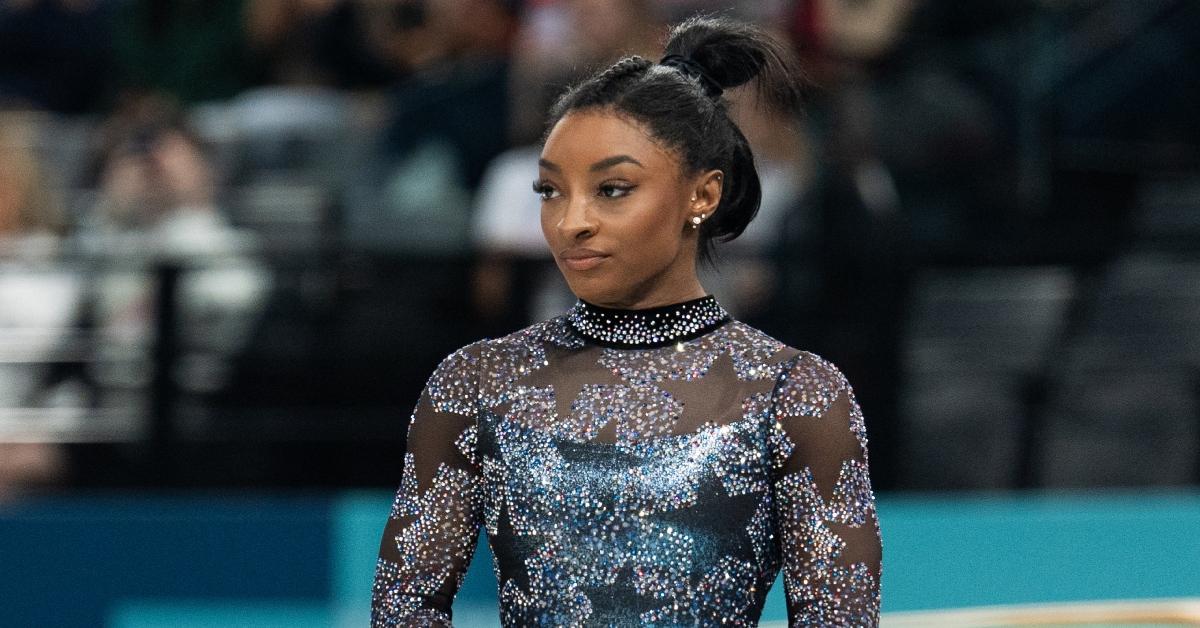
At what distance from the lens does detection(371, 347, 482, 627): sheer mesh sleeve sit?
1.29 meters

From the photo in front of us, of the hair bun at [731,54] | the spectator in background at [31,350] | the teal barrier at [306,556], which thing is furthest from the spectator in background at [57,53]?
the hair bun at [731,54]

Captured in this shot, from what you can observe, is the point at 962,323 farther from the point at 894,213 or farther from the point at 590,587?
the point at 590,587

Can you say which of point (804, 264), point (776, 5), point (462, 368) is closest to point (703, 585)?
point (462, 368)

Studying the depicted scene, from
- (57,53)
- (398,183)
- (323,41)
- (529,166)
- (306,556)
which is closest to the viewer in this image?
(306,556)

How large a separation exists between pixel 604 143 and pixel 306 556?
6.81 feet

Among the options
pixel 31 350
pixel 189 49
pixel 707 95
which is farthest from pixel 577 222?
pixel 189 49

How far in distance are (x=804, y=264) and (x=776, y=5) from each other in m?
0.87

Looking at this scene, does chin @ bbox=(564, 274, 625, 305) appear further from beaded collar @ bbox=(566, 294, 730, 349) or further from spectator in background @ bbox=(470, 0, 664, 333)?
spectator in background @ bbox=(470, 0, 664, 333)

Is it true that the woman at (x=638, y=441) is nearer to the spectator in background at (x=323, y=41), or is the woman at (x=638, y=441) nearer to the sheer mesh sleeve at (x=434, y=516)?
the sheer mesh sleeve at (x=434, y=516)

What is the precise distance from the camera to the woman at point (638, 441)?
126 centimetres

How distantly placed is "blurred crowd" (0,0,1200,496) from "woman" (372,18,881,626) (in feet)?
5.32

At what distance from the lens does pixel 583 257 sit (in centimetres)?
127

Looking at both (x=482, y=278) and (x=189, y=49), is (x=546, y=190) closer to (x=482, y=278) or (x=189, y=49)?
(x=482, y=278)

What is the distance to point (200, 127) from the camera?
428 cm
